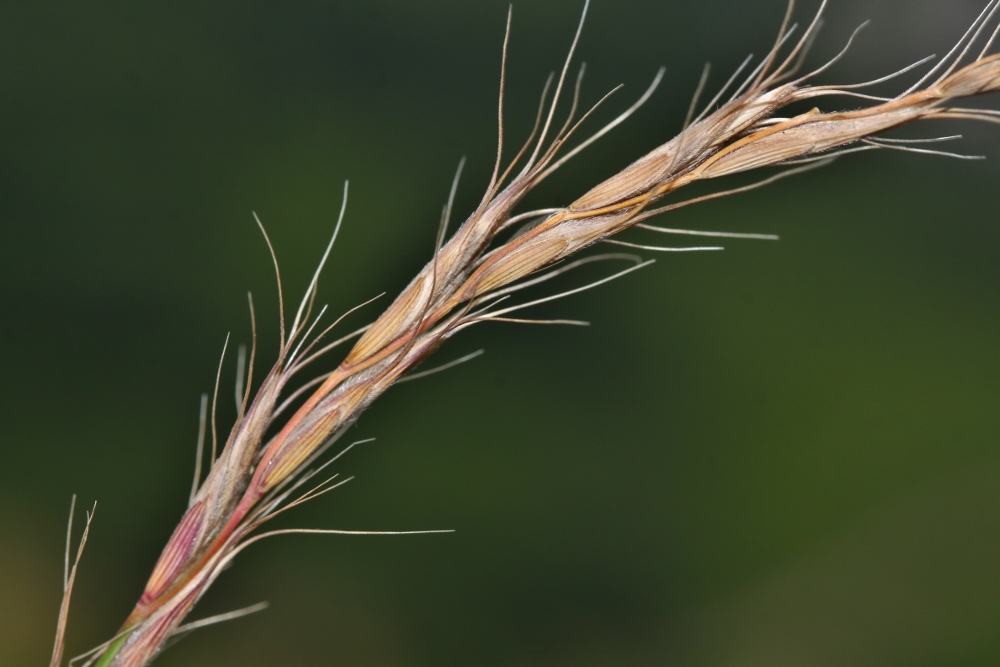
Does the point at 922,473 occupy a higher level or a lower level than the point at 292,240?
lower

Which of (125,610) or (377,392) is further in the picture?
(125,610)

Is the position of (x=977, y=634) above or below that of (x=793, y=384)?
below

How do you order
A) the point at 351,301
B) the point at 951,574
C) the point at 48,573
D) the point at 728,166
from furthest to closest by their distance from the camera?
the point at 951,574
the point at 48,573
the point at 351,301
the point at 728,166

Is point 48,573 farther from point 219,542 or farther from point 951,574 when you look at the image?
point 951,574

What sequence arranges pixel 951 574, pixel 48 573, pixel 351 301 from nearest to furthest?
1. pixel 351 301
2. pixel 48 573
3. pixel 951 574

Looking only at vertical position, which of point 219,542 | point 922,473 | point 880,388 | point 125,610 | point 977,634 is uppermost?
point 219,542

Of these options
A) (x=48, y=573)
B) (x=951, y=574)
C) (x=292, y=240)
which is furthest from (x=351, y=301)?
(x=951, y=574)

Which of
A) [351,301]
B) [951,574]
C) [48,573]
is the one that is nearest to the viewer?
[351,301]

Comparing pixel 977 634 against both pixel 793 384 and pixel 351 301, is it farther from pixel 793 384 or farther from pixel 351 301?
pixel 351 301

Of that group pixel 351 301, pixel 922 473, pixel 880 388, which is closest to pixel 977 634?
pixel 922 473
